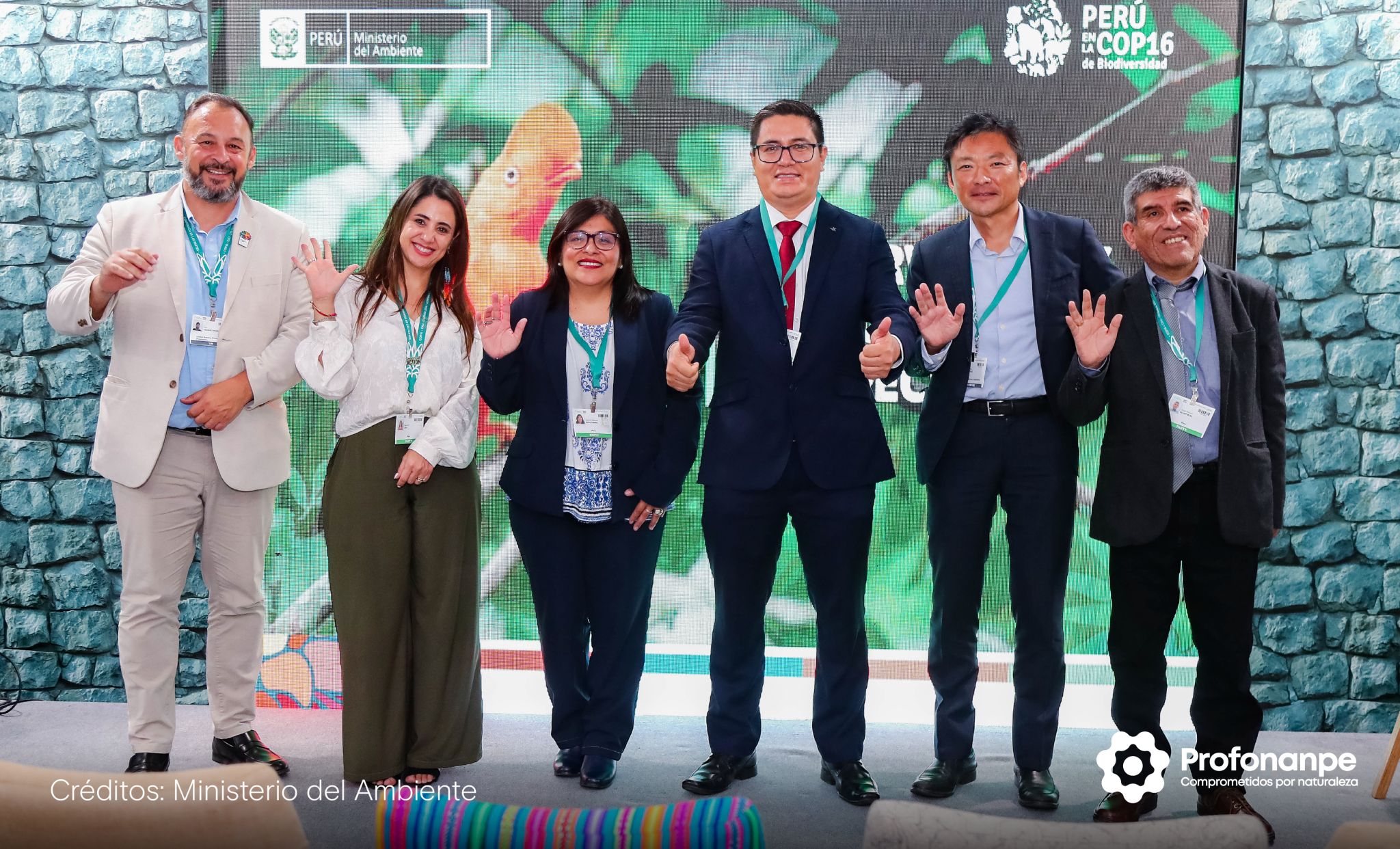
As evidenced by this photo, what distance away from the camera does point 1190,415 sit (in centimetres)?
307

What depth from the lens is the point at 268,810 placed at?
1.12m

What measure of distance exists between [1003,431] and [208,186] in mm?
2611

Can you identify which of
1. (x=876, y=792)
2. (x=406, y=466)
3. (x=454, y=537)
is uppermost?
(x=406, y=466)

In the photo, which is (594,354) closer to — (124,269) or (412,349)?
(412,349)

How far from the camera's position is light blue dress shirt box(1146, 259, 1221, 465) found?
10.2 ft

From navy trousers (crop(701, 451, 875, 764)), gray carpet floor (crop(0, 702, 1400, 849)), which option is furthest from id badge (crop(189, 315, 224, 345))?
navy trousers (crop(701, 451, 875, 764))

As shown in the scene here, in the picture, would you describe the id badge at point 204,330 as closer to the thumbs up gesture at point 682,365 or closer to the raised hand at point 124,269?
the raised hand at point 124,269

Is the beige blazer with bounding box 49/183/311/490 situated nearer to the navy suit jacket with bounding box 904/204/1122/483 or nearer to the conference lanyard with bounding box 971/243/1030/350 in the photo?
the navy suit jacket with bounding box 904/204/1122/483

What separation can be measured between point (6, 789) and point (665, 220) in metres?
3.48

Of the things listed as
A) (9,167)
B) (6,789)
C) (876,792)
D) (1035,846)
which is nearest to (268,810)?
(6,789)

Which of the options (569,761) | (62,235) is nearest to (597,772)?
(569,761)

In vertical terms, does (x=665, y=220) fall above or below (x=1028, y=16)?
below

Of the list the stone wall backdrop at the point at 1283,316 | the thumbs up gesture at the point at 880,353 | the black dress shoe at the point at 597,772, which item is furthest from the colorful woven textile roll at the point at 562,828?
the stone wall backdrop at the point at 1283,316

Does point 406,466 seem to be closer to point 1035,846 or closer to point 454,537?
point 454,537
